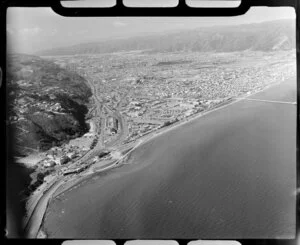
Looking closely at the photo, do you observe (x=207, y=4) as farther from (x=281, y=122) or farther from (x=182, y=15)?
(x=281, y=122)

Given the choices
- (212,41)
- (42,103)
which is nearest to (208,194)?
(212,41)

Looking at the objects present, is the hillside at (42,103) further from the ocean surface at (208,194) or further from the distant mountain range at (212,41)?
the ocean surface at (208,194)

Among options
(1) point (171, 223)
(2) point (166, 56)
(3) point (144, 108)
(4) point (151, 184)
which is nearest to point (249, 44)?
(2) point (166, 56)

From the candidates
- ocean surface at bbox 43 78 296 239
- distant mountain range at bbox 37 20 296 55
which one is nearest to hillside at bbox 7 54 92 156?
distant mountain range at bbox 37 20 296 55

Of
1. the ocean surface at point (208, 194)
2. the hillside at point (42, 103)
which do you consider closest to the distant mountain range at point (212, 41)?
the hillside at point (42, 103)

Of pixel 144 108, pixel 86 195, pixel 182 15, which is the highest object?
pixel 182 15

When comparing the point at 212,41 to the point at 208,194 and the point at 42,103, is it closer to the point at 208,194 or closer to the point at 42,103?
the point at 208,194
